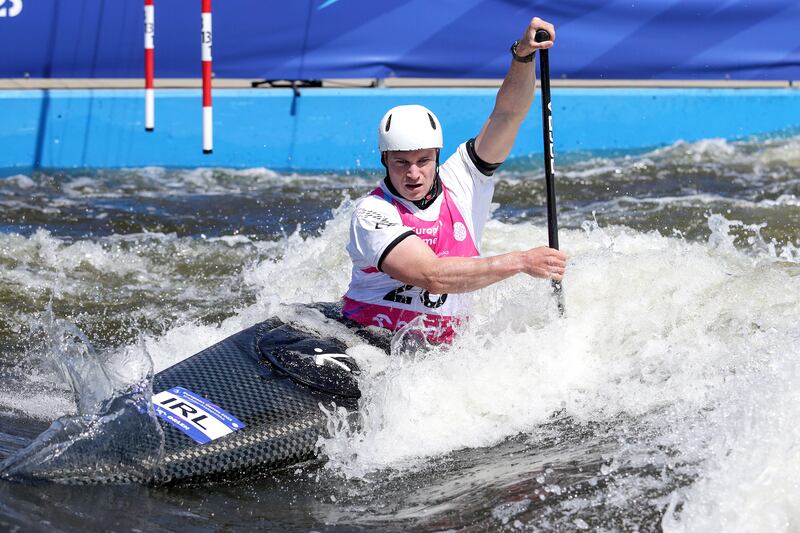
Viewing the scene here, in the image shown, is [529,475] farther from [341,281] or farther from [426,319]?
[341,281]

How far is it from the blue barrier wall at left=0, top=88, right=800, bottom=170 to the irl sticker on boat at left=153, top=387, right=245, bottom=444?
578cm

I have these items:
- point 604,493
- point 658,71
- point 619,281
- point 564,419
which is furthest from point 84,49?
point 604,493

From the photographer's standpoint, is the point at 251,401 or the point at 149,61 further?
the point at 149,61

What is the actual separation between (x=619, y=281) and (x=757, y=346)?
98 centimetres

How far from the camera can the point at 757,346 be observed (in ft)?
15.1

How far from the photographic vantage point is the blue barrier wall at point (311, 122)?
31.9 feet

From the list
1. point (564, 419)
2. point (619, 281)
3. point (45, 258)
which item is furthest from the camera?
point (45, 258)

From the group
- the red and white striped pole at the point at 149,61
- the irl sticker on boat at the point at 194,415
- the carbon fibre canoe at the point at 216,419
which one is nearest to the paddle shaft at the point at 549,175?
the carbon fibre canoe at the point at 216,419

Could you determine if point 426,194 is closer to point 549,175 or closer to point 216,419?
point 549,175

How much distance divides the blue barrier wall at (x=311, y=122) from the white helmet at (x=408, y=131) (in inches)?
221

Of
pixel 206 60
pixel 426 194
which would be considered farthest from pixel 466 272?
pixel 206 60

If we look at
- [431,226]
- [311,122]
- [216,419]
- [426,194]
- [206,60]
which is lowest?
[216,419]

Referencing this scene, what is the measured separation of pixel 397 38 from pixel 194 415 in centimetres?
642

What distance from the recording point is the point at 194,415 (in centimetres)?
432
